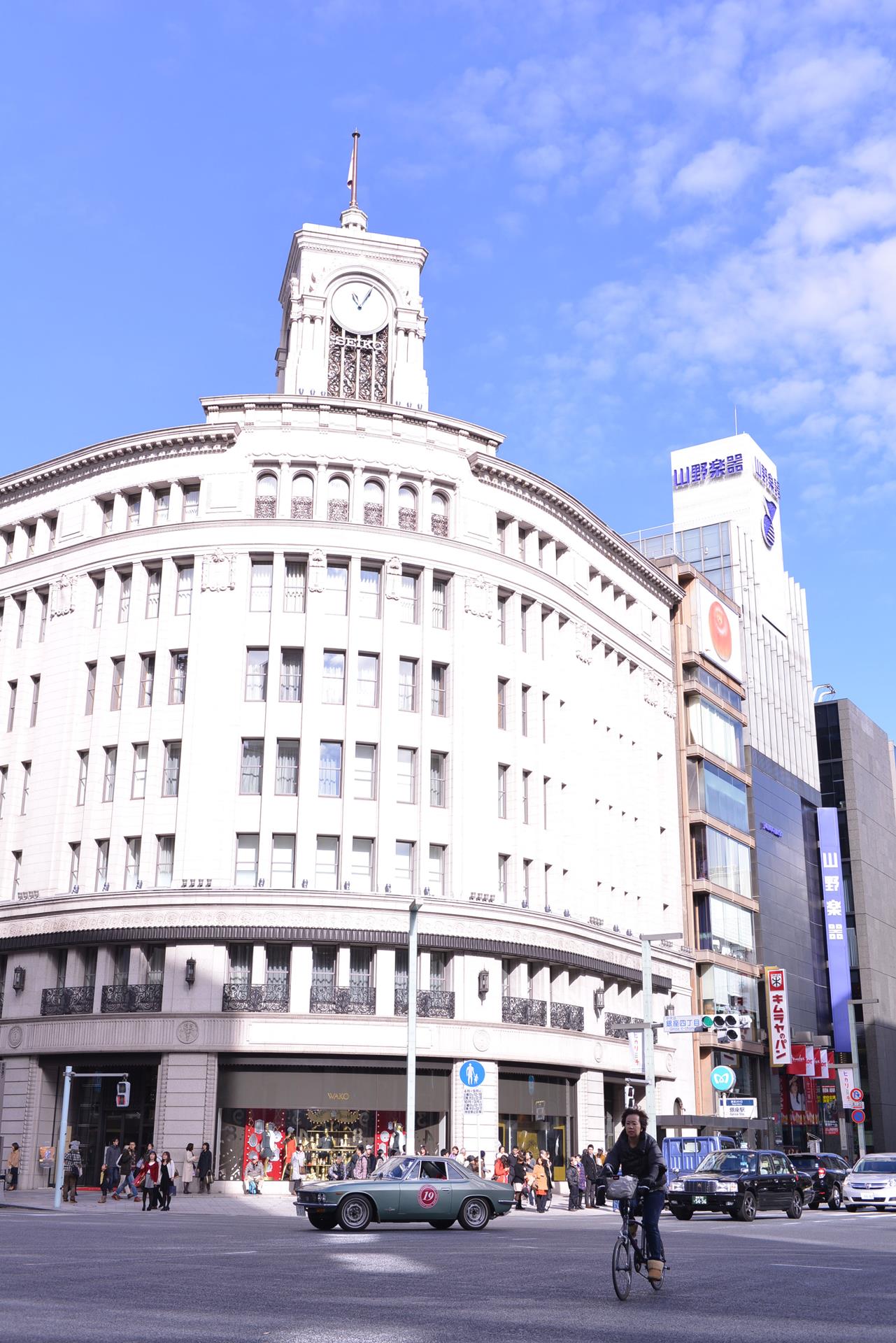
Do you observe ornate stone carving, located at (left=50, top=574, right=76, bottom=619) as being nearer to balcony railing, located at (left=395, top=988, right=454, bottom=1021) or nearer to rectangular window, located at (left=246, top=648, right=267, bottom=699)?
rectangular window, located at (left=246, top=648, right=267, bottom=699)

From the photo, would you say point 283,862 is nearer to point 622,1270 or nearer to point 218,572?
point 218,572

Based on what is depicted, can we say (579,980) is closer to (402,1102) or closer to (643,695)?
(402,1102)

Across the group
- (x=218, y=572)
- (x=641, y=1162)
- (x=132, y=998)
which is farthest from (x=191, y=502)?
(x=641, y=1162)

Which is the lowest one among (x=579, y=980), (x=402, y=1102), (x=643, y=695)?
(x=402, y=1102)

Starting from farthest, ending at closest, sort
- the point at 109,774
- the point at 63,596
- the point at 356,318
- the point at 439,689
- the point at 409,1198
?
the point at 356,318, the point at 63,596, the point at 439,689, the point at 109,774, the point at 409,1198

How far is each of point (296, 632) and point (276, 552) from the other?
3101 millimetres

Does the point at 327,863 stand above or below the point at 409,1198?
above

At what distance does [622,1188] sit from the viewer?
1350cm

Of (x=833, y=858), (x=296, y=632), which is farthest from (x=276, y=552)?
(x=833, y=858)

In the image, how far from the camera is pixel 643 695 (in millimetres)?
64688

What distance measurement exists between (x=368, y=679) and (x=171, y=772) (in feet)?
25.1

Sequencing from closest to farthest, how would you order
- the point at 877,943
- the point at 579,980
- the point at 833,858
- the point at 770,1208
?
the point at 770,1208 < the point at 579,980 < the point at 833,858 < the point at 877,943

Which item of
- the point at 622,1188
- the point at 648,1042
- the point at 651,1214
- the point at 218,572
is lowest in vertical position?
the point at 651,1214

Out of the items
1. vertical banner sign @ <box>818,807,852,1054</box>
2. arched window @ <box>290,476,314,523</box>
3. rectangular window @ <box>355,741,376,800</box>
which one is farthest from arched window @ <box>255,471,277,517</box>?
vertical banner sign @ <box>818,807,852,1054</box>
